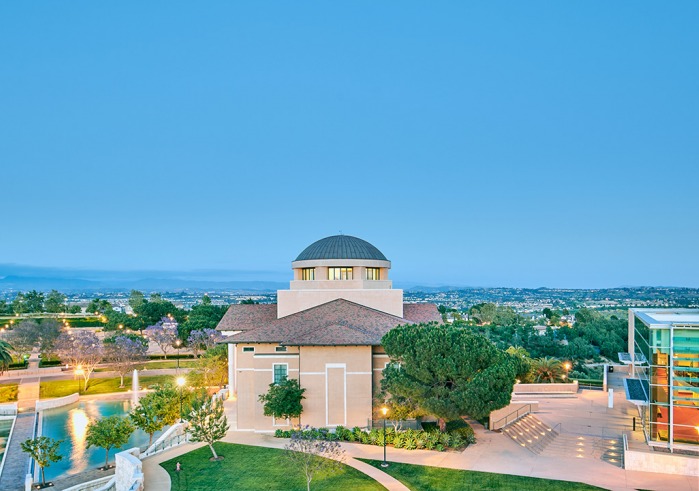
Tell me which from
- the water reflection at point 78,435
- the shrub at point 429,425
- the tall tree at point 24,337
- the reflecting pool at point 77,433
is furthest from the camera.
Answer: the tall tree at point 24,337

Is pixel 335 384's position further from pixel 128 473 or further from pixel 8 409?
pixel 8 409

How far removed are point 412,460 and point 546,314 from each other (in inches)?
4057

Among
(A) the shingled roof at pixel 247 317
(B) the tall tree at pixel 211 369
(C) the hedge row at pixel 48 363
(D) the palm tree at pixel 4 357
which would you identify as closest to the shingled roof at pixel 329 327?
(A) the shingled roof at pixel 247 317

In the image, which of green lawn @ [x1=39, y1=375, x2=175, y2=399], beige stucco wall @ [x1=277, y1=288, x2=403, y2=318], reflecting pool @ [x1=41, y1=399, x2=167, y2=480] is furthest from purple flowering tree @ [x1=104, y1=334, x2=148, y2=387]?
beige stucco wall @ [x1=277, y1=288, x2=403, y2=318]

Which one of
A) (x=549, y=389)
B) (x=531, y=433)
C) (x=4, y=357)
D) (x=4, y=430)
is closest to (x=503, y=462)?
(x=531, y=433)

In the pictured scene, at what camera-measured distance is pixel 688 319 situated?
2564 cm

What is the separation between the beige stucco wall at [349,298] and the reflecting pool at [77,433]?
42.7 feet

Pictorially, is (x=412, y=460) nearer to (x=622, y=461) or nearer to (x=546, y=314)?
(x=622, y=461)

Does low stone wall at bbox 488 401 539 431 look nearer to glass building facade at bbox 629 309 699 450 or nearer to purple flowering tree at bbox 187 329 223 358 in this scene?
glass building facade at bbox 629 309 699 450

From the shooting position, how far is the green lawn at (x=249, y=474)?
23.8 m

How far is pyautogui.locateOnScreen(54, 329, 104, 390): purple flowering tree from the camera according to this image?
51781mm

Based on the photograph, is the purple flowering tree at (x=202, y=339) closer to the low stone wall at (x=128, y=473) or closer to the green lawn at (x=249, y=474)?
the green lawn at (x=249, y=474)

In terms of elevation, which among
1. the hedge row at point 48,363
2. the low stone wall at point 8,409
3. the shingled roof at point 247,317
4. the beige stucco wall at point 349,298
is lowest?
the hedge row at point 48,363

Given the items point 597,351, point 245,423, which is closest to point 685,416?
point 245,423
